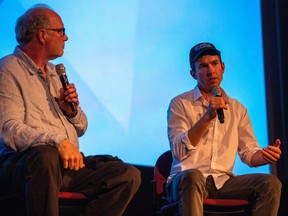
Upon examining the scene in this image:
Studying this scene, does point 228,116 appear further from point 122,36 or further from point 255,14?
point 255,14

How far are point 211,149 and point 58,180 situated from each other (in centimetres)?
100

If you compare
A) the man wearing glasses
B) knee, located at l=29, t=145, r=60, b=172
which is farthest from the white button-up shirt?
knee, located at l=29, t=145, r=60, b=172

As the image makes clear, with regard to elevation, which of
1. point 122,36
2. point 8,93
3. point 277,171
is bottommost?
point 277,171

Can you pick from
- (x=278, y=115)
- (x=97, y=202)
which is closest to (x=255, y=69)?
Answer: (x=278, y=115)

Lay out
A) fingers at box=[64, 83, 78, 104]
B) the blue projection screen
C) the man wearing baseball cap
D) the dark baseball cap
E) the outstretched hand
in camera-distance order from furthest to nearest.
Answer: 1. the blue projection screen
2. the dark baseball cap
3. the outstretched hand
4. the man wearing baseball cap
5. fingers at box=[64, 83, 78, 104]

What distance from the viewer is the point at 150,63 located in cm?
358

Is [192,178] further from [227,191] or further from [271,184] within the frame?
[271,184]

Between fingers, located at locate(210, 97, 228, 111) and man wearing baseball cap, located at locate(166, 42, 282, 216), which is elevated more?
fingers, located at locate(210, 97, 228, 111)

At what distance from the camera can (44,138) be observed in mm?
2199

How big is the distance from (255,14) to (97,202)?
2232 mm

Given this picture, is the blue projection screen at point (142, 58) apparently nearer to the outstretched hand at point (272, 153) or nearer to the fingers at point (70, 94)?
the fingers at point (70, 94)

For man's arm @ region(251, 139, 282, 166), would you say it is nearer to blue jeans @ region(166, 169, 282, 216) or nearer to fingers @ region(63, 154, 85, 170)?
blue jeans @ region(166, 169, 282, 216)

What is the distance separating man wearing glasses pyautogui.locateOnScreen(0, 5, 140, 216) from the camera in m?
2.09

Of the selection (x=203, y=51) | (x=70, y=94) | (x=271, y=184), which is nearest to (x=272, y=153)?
(x=271, y=184)
